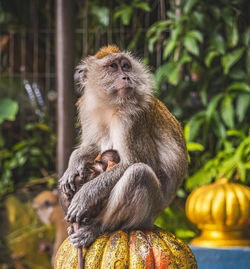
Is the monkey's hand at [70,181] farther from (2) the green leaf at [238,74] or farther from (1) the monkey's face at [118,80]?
(2) the green leaf at [238,74]

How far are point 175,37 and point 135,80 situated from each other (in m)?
2.55

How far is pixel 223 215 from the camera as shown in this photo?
4082mm

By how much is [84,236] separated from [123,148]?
64cm

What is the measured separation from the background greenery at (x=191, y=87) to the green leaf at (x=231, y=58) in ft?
0.04

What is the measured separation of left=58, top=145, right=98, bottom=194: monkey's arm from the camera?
242cm

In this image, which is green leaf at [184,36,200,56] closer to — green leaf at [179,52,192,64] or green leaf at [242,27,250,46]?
green leaf at [179,52,192,64]

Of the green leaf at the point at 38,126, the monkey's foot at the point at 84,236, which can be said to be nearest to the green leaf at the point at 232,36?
the green leaf at the point at 38,126

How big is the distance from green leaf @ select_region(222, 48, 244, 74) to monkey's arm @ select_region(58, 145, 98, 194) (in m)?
2.88

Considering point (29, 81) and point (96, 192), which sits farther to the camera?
point (29, 81)

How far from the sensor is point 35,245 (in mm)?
5984

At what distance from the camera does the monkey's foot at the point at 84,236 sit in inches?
87.0

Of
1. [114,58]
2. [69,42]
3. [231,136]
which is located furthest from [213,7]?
[114,58]

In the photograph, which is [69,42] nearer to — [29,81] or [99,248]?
[99,248]

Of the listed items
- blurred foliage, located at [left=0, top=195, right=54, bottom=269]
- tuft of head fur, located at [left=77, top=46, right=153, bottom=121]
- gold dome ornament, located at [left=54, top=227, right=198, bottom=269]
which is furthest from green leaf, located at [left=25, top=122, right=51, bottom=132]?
gold dome ornament, located at [left=54, top=227, right=198, bottom=269]
